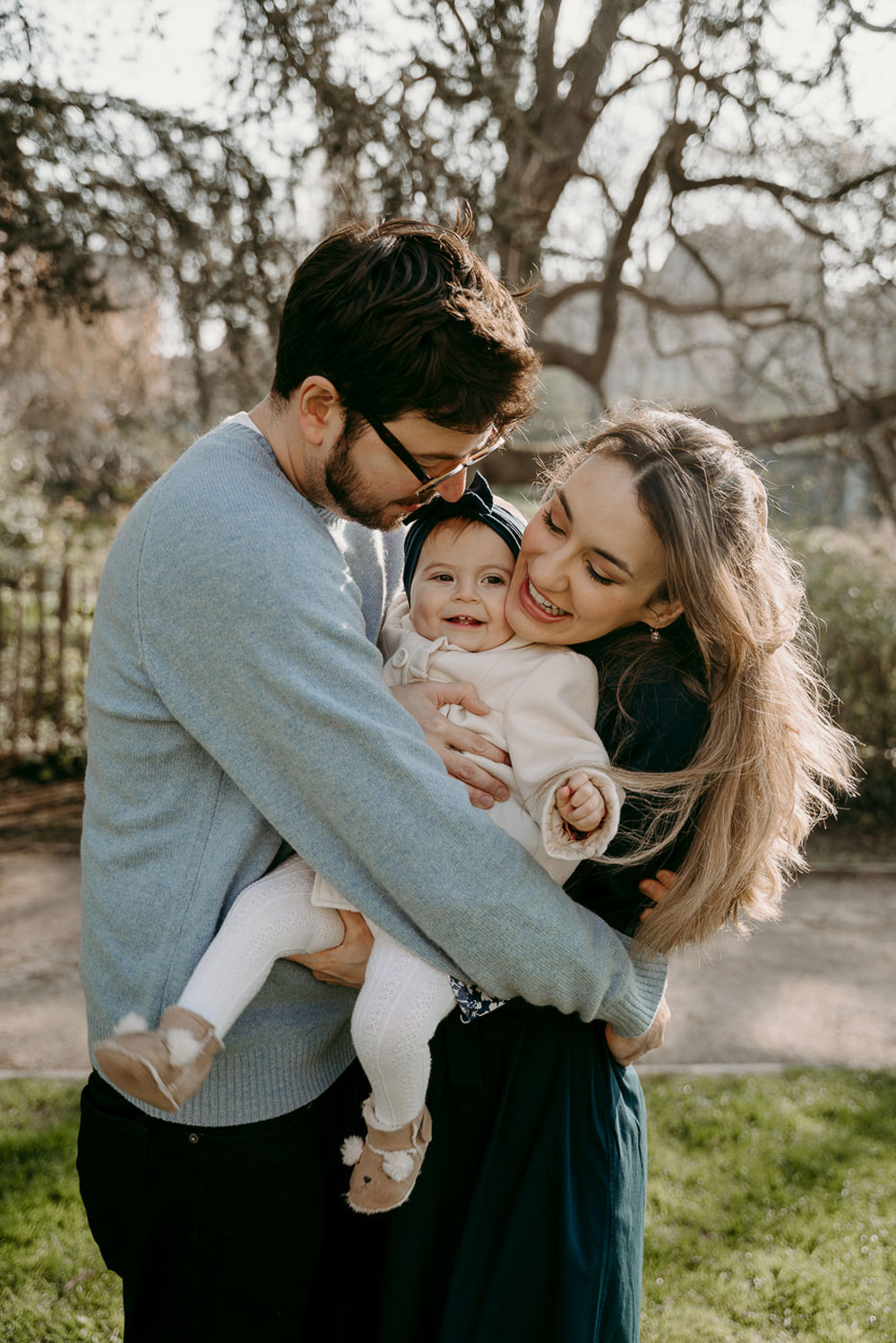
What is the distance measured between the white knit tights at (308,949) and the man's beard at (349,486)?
64 cm

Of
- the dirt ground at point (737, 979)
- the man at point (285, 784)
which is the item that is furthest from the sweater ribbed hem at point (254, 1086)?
the dirt ground at point (737, 979)

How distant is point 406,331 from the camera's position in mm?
1717

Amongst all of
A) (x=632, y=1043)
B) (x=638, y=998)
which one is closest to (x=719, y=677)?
(x=638, y=998)

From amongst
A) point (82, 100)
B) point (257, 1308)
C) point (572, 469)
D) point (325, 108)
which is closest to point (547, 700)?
point (572, 469)

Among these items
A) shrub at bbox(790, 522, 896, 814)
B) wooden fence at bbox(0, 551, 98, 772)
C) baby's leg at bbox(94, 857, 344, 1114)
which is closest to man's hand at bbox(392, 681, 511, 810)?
baby's leg at bbox(94, 857, 344, 1114)

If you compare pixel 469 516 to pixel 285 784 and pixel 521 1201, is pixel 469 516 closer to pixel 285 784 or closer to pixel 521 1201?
pixel 285 784

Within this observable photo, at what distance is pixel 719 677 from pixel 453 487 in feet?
2.04

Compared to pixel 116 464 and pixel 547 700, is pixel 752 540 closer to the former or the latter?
pixel 547 700

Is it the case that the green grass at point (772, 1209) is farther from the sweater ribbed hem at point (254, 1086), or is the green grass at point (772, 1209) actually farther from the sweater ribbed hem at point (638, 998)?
the sweater ribbed hem at point (254, 1086)

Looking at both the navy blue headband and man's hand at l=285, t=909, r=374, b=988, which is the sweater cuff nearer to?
man's hand at l=285, t=909, r=374, b=988

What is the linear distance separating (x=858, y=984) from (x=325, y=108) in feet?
17.2

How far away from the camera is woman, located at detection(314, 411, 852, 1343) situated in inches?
71.7

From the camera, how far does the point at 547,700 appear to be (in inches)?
73.6

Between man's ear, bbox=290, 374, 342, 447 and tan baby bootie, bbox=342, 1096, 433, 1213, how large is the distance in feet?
3.85
